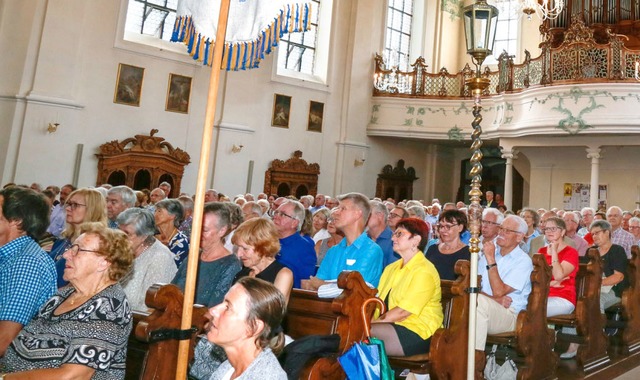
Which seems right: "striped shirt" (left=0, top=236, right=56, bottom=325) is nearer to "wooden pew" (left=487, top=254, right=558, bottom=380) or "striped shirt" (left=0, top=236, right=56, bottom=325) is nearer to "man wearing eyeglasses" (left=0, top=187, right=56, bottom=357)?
"man wearing eyeglasses" (left=0, top=187, right=56, bottom=357)

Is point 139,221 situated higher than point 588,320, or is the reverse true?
point 139,221

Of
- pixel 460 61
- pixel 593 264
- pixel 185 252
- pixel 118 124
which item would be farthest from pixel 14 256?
pixel 460 61

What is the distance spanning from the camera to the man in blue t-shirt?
410cm

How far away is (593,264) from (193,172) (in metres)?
10.3

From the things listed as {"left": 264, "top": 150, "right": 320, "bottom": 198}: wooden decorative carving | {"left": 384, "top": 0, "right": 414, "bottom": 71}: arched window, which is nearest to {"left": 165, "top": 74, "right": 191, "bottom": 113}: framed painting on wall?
{"left": 264, "top": 150, "right": 320, "bottom": 198}: wooden decorative carving

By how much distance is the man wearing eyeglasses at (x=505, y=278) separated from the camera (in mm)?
4273

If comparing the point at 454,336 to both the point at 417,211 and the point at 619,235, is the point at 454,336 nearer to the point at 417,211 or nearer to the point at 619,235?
the point at 417,211

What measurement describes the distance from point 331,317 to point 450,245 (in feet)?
6.77

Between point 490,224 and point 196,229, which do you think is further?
point 490,224

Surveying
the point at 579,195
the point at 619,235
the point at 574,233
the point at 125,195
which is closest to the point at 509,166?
the point at 579,195

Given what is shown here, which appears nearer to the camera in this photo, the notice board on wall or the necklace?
the necklace

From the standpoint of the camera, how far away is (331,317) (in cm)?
303

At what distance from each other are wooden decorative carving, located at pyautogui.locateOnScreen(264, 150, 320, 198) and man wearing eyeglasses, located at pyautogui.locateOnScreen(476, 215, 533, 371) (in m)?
10.3

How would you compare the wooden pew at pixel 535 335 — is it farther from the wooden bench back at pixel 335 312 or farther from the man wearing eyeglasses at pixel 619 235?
the man wearing eyeglasses at pixel 619 235
